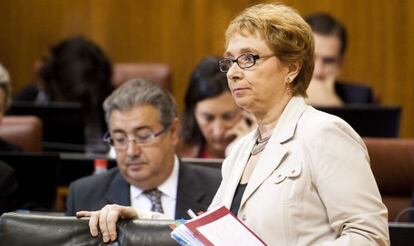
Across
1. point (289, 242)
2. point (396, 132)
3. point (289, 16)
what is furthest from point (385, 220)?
point (396, 132)

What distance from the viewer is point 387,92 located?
713 cm

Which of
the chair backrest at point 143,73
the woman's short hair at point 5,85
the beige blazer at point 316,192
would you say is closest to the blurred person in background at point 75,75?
the chair backrest at point 143,73

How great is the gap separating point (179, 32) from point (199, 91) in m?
2.71

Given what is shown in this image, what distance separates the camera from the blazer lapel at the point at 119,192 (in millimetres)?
3430

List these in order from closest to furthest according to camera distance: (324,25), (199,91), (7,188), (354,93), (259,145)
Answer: (259,145), (7,188), (199,91), (324,25), (354,93)

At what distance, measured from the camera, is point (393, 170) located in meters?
3.94

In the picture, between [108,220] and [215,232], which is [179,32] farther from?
[215,232]

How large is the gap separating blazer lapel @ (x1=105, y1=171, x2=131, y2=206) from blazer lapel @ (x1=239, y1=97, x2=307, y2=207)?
114 centimetres

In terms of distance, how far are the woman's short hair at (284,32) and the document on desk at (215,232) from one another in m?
0.47

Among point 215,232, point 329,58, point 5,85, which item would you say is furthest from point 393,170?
point 329,58

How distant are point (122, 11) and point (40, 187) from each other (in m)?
3.85

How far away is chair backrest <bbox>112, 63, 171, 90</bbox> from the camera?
6621 millimetres

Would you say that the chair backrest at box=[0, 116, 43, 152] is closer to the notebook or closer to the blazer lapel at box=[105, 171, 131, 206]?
the blazer lapel at box=[105, 171, 131, 206]

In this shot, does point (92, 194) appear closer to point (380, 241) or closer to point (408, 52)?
point (380, 241)
